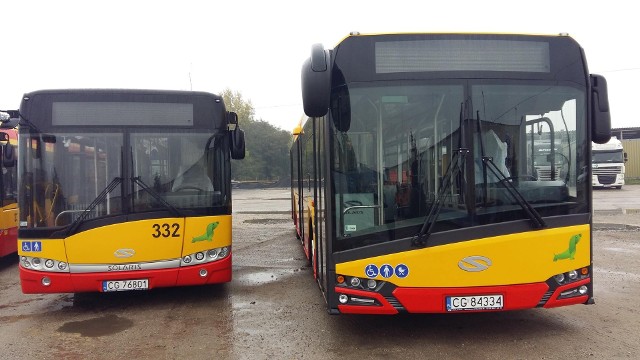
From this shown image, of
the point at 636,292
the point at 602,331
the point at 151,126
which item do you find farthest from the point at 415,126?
the point at 636,292

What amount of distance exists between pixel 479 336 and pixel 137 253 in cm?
410

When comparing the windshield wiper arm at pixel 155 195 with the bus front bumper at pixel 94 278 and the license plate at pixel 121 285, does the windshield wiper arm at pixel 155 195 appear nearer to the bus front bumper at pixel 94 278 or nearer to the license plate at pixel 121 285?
the bus front bumper at pixel 94 278

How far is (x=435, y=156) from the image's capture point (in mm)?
4797

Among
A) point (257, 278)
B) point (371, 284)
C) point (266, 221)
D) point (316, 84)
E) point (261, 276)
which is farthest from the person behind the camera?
point (266, 221)

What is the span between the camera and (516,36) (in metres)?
4.96

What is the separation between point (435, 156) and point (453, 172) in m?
0.22

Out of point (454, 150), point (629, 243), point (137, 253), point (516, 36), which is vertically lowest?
point (629, 243)

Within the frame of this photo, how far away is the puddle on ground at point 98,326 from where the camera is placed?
5922 mm

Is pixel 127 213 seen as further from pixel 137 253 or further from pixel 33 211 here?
pixel 33 211

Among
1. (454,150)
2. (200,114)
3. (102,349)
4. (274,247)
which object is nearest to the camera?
(454,150)

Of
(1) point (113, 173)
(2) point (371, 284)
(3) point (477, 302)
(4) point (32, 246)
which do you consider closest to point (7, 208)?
(4) point (32, 246)

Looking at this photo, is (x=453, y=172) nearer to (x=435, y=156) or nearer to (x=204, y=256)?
(x=435, y=156)

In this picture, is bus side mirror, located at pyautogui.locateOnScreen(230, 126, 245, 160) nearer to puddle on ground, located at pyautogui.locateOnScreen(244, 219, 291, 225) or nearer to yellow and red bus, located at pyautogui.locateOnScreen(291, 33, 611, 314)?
yellow and red bus, located at pyautogui.locateOnScreen(291, 33, 611, 314)

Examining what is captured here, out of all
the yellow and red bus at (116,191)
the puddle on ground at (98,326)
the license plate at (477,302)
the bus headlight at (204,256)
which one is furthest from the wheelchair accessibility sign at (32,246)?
the license plate at (477,302)
